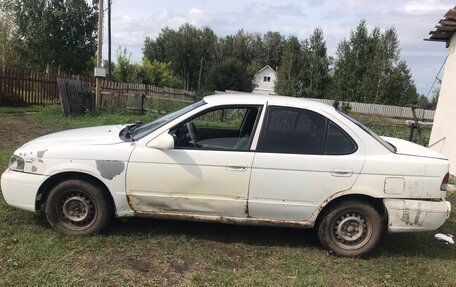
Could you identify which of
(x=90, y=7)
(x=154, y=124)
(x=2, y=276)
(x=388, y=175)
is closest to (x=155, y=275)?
(x=2, y=276)

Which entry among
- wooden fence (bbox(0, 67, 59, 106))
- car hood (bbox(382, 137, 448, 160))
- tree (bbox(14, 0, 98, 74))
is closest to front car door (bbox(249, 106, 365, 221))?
car hood (bbox(382, 137, 448, 160))

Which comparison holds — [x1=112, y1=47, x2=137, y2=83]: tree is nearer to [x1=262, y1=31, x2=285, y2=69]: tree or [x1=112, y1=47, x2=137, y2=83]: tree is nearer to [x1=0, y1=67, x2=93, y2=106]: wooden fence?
[x1=0, y1=67, x2=93, y2=106]: wooden fence

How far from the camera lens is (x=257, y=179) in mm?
4535

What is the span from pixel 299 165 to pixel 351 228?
0.94 m

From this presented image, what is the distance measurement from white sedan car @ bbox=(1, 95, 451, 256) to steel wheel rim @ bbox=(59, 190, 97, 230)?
0.01 metres

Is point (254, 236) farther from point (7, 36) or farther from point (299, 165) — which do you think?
point (7, 36)

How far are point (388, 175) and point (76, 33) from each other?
3571 centimetres

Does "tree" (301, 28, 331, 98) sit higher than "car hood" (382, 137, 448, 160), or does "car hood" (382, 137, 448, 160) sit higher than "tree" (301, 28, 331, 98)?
"tree" (301, 28, 331, 98)

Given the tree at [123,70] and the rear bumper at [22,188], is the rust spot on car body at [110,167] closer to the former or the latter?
the rear bumper at [22,188]

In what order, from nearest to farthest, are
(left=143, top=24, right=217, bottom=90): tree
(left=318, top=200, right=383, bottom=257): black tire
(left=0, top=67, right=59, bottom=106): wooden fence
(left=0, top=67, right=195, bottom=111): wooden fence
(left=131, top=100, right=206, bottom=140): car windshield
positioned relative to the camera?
1. (left=318, top=200, right=383, bottom=257): black tire
2. (left=131, top=100, right=206, bottom=140): car windshield
3. (left=0, top=67, right=195, bottom=111): wooden fence
4. (left=0, top=67, right=59, bottom=106): wooden fence
5. (left=143, top=24, right=217, bottom=90): tree

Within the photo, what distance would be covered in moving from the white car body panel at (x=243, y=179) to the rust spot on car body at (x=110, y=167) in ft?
0.03

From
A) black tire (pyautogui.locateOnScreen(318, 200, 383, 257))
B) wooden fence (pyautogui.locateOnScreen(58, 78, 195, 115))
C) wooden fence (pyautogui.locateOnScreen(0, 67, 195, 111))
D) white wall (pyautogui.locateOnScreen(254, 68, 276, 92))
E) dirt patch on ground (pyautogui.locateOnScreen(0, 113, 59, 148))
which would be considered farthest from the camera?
white wall (pyautogui.locateOnScreen(254, 68, 276, 92))

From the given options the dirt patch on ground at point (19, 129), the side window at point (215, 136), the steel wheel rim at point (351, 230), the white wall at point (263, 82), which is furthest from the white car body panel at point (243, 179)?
the white wall at point (263, 82)

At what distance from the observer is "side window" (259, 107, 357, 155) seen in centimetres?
460
